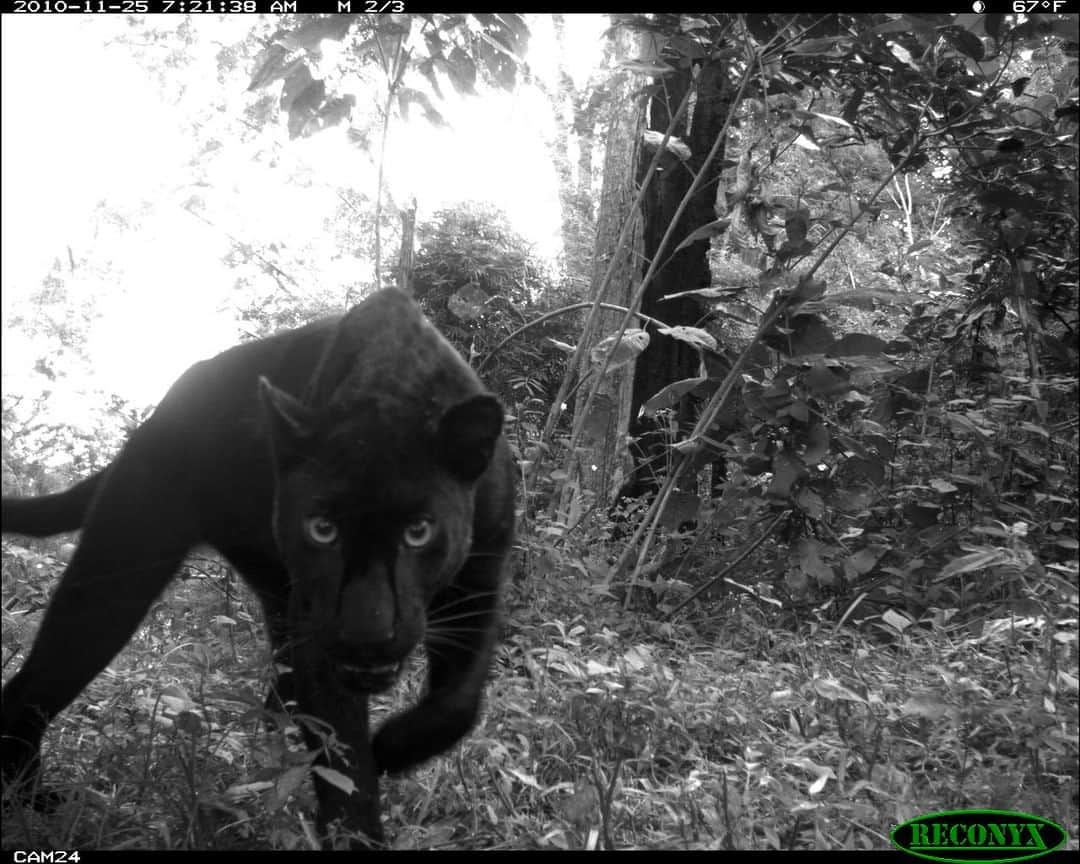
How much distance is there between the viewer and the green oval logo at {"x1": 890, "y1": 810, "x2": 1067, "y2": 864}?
277 centimetres

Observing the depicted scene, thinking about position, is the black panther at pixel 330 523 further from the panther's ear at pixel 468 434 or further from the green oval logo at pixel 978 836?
the green oval logo at pixel 978 836

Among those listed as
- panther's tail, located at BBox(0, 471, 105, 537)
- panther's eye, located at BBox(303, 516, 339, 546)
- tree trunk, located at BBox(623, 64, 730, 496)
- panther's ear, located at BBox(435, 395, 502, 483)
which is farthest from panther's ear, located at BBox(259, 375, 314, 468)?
tree trunk, located at BBox(623, 64, 730, 496)

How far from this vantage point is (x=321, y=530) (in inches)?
102

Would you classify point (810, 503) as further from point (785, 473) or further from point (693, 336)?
point (693, 336)

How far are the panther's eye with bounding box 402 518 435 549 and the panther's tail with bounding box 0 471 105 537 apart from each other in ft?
3.58

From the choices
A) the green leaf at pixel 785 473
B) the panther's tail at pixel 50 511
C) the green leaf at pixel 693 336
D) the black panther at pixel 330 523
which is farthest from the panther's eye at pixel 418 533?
the green leaf at pixel 785 473

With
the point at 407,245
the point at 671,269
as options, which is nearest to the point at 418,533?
the point at 407,245

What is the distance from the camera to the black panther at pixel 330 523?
255 centimetres

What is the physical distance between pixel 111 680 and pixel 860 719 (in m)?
2.92

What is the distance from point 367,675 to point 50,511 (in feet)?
4.03

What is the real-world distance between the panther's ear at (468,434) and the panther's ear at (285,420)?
0.36m

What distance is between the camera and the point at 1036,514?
5.20 meters

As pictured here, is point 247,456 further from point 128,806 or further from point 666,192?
point 666,192

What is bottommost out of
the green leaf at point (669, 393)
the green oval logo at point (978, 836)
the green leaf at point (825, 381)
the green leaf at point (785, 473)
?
the green leaf at point (785, 473)
